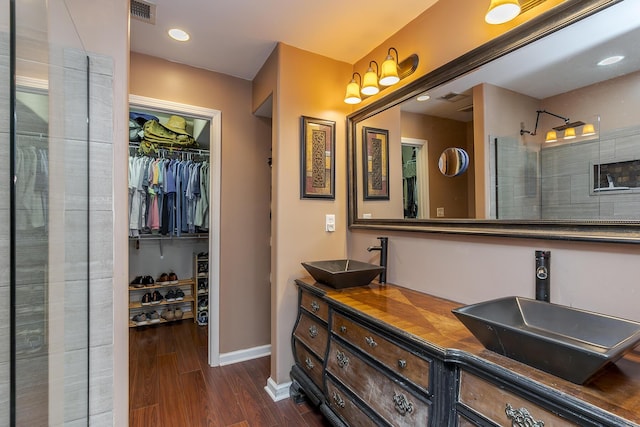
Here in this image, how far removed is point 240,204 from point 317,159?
2.90 ft

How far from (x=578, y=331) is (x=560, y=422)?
42cm

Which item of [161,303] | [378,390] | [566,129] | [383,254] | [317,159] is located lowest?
[161,303]

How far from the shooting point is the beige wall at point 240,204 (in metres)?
2.62

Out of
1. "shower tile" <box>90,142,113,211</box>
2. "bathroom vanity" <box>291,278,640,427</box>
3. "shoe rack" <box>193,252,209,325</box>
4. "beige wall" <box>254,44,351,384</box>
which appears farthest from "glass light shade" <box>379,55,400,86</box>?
"shoe rack" <box>193,252,209,325</box>

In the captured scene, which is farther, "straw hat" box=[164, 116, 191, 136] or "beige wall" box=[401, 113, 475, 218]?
"straw hat" box=[164, 116, 191, 136]

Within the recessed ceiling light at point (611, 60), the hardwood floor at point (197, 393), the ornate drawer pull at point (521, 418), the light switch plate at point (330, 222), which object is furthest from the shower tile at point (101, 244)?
the recessed ceiling light at point (611, 60)

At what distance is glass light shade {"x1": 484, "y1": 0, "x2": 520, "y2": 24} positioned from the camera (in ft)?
4.00

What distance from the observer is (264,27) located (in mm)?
2020

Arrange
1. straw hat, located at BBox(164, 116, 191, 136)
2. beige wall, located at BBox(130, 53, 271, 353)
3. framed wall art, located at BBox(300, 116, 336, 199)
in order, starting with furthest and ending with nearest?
straw hat, located at BBox(164, 116, 191, 136)
beige wall, located at BBox(130, 53, 271, 353)
framed wall art, located at BBox(300, 116, 336, 199)

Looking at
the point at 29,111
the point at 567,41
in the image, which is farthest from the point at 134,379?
the point at 567,41

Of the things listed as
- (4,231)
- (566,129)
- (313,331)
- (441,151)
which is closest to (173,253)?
(313,331)

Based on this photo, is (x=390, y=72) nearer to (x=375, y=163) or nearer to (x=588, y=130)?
(x=375, y=163)

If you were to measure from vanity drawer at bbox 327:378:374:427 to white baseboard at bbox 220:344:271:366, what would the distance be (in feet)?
4.35

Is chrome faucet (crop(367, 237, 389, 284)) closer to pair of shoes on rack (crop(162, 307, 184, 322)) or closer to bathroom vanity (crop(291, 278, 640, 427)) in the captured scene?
bathroom vanity (crop(291, 278, 640, 427))
